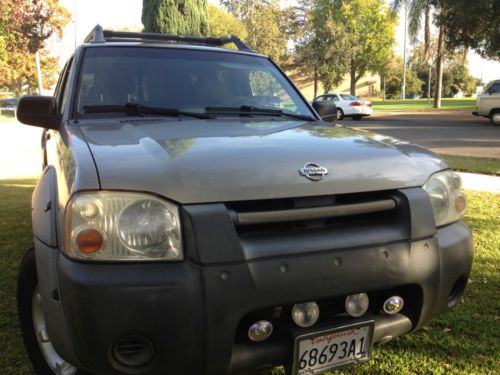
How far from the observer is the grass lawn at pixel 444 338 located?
8.54 feet

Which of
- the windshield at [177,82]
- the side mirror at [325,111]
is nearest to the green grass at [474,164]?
the side mirror at [325,111]

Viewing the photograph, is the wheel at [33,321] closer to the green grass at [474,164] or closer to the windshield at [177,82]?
the windshield at [177,82]

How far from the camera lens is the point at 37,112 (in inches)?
110

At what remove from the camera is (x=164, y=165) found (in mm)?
1823

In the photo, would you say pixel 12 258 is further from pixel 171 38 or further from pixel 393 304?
pixel 393 304

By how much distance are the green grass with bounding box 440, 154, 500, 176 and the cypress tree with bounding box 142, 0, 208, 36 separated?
34.7ft

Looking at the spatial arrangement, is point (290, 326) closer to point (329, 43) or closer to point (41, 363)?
point (41, 363)

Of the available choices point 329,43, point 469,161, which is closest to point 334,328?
point 469,161

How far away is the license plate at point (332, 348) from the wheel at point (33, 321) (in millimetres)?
1240

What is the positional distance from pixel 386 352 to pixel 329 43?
141ft

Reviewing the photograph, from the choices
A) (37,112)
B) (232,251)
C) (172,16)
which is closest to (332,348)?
(232,251)

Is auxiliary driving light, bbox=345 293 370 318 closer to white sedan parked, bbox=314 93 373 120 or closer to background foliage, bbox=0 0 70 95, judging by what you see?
background foliage, bbox=0 0 70 95

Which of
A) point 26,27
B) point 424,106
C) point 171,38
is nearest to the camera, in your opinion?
point 171,38

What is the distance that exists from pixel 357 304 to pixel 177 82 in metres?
1.88
